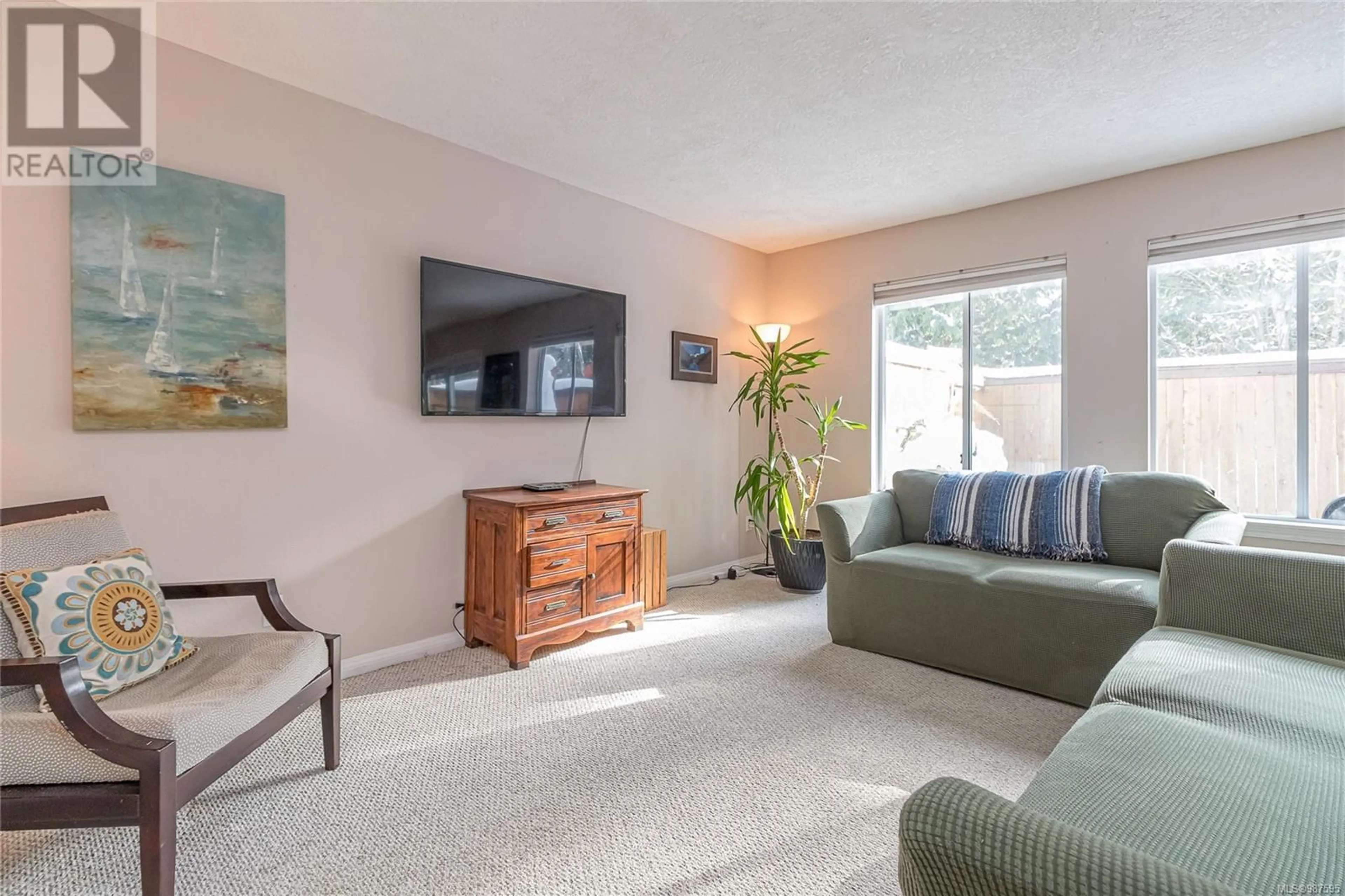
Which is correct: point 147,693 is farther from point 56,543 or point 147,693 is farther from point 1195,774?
point 1195,774

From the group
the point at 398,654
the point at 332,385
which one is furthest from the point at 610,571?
the point at 332,385

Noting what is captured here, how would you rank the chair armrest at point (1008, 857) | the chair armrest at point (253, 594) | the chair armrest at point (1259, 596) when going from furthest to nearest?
the chair armrest at point (253, 594) → the chair armrest at point (1259, 596) → the chair armrest at point (1008, 857)

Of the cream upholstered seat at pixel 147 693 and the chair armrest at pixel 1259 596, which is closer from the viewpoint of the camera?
the cream upholstered seat at pixel 147 693

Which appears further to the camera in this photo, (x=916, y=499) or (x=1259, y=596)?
(x=916, y=499)

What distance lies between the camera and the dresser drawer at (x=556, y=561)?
2781 millimetres

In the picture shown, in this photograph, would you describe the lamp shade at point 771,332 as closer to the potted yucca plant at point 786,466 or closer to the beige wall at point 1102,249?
the potted yucca plant at point 786,466

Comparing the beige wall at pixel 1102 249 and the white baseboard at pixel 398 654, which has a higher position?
the beige wall at pixel 1102 249

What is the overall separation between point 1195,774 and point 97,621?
8.16ft

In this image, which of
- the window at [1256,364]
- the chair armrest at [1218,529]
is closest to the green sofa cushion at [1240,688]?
the chair armrest at [1218,529]

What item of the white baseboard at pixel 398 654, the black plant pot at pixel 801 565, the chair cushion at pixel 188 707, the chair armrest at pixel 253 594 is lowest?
the white baseboard at pixel 398 654

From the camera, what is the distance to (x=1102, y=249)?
11.1 feet

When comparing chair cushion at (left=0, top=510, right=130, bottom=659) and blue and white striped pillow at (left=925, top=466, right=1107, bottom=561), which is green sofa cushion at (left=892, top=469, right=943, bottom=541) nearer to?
blue and white striped pillow at (left=925, top=466, right=1107, bottom=561)

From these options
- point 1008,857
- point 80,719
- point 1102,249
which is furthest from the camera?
point 1102,249

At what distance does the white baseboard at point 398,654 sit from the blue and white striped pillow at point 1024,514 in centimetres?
254
